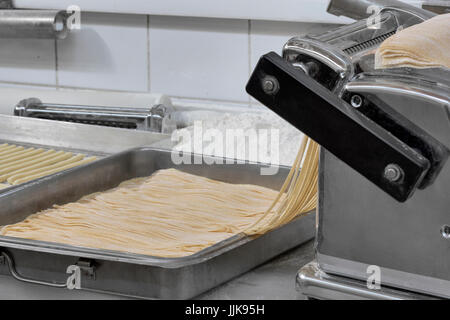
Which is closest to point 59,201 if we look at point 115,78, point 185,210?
point 185,210

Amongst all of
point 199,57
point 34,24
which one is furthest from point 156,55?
point 34,24

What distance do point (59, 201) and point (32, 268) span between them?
0.38 metres

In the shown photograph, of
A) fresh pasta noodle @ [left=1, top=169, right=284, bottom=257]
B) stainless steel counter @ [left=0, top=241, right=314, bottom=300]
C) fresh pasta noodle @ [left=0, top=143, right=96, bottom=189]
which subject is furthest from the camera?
fresh pasta noodle @ [left=0, top=143, right=96, bottom=189]

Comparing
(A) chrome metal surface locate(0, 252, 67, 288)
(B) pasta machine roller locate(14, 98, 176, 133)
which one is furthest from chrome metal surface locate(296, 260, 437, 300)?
(B) pasta machine roller locate(14, 98, 176, 133)

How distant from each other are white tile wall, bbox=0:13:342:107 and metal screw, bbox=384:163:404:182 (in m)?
1.50

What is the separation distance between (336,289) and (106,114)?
1.36 meters

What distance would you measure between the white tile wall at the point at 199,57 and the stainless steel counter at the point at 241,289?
130 centimetres

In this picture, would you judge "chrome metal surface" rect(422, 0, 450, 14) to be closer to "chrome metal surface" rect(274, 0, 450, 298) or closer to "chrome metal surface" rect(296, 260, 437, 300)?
"chrome metal surface" rect(274, 0, 450, 298)

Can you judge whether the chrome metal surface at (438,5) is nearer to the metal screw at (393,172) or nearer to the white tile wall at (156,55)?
the white tile wall at (156,55)

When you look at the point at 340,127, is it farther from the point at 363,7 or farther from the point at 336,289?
the point at 363,7

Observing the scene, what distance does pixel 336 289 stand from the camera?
1.13m

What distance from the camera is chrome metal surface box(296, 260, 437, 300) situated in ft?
3.58

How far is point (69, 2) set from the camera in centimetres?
272
